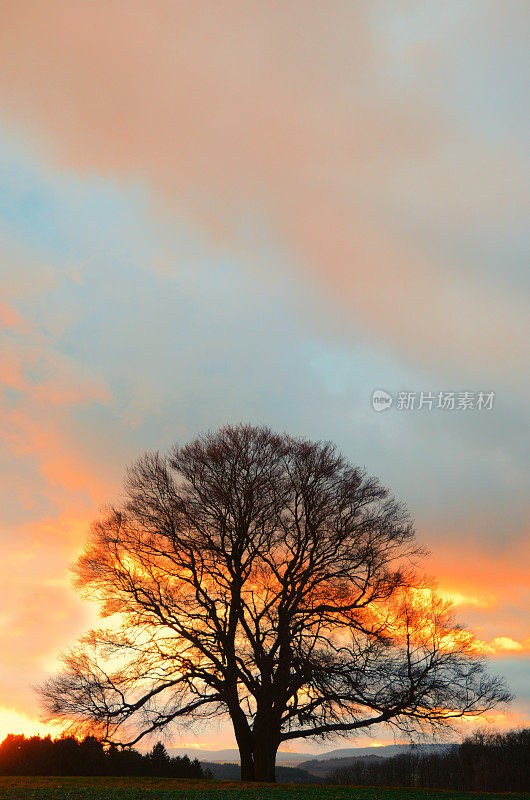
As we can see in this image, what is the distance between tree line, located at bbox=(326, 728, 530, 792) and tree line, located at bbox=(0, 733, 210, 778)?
12.6 metres

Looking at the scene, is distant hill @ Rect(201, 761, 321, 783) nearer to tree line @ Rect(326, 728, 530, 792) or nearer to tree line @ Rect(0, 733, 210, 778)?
tree line @ Rect(326, 728, 530, 792)

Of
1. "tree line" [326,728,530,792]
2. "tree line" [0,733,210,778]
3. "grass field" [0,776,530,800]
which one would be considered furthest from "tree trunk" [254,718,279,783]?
"tree line" [326,728,530,792]

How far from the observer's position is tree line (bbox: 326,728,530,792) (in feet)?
103

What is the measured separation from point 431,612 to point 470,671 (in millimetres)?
2674

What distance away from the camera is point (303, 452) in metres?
28.6

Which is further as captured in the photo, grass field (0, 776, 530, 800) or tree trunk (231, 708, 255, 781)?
tree trunk (231, 708, 255, 781)

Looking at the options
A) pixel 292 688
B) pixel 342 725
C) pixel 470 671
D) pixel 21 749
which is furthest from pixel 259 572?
pixel 21 749

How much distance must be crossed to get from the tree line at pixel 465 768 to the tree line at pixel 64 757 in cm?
1256

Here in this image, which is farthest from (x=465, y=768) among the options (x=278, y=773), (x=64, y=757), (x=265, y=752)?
(x=64, y=757)

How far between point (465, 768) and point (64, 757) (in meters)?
19.8

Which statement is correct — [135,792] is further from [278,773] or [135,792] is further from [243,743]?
[278,773]

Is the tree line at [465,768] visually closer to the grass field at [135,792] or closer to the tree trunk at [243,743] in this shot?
the tree trunk at [243,743]

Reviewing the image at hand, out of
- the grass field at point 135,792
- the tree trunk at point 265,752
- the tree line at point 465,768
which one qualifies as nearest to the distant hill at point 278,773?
the tree line at point 465,768

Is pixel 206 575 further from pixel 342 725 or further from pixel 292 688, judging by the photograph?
pixel 342 725
